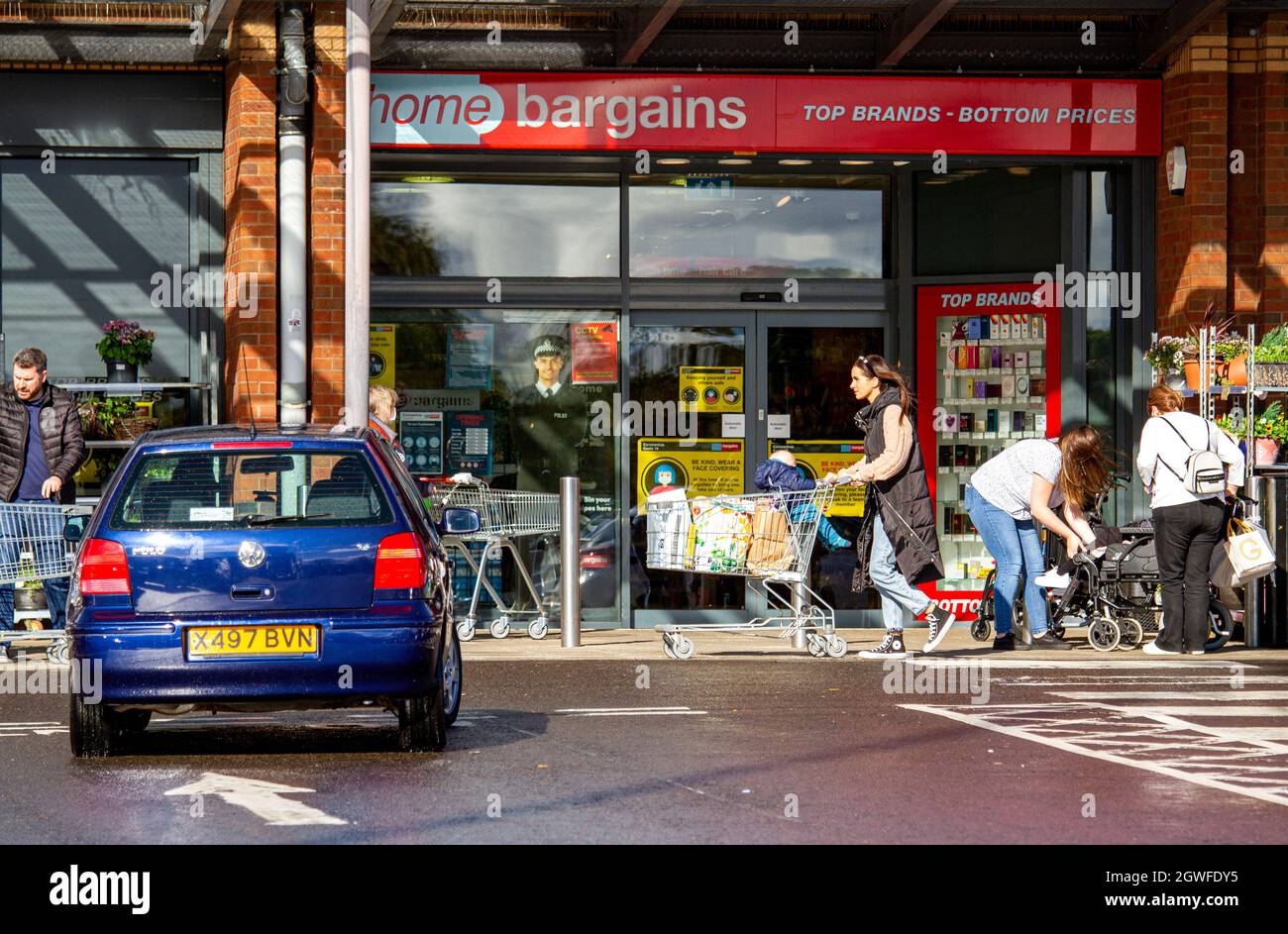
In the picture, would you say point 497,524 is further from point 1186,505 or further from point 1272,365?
point 1272,365

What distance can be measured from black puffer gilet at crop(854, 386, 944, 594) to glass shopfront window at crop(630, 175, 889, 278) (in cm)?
365

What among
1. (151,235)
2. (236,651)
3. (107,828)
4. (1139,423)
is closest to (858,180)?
(1139,423)

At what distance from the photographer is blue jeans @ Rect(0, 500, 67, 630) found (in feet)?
39.0

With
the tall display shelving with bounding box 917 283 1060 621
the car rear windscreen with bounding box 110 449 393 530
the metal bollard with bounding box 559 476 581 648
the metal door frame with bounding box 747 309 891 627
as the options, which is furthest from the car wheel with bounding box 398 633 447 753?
the tall display shelving with bounding box 917 283 1060 621

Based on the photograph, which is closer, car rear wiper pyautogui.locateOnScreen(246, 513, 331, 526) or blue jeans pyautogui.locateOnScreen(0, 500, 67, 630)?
car rear wiper pyautogui.locateOnScreen(246, 513, 331, 526)

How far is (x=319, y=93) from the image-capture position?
574 inches

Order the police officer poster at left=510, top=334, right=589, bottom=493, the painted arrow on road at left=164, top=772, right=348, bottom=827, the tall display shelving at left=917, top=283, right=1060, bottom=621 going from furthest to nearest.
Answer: the tall display shelving at left=917, top=283, right=1060, bottom=621 → the police officer poster at left=510, top=334, right=589, bottom=493 → the painted arrow on road at left=164, top=772, right=348, bottom=827

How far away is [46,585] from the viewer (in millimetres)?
12422

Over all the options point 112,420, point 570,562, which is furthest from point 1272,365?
point 112,420

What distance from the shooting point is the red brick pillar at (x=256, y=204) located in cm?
1442

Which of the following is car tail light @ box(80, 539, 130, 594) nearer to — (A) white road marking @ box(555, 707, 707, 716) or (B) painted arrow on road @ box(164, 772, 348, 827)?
(B) painted arrow on road @ box(164, 772, 348, 827)

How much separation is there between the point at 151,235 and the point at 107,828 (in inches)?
370

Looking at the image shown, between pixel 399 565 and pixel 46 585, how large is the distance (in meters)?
5.45

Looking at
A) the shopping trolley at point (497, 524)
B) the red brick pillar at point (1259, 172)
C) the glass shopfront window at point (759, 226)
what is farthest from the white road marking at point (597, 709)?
the red brick pillar at point (1259, 172)
